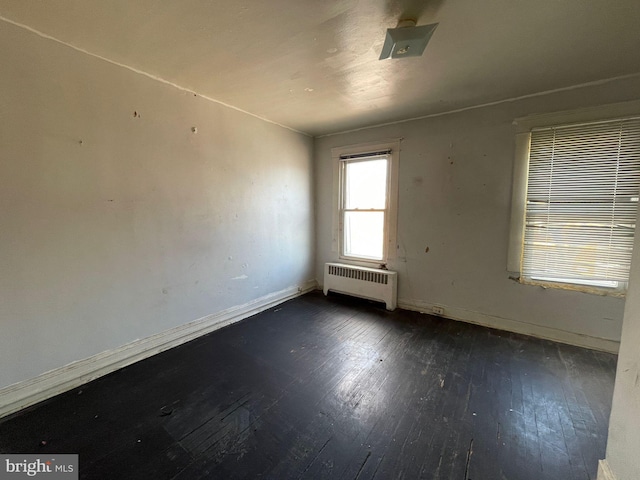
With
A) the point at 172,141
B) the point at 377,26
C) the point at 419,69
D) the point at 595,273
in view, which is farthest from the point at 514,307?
the point at 172,141

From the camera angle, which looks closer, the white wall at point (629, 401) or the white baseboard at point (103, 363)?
the white wall at point (629, 401)

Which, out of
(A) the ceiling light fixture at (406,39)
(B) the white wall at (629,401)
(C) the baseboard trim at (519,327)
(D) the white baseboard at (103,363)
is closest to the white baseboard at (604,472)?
(B) the white wall at (629,401)

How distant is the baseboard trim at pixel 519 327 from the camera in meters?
2.40

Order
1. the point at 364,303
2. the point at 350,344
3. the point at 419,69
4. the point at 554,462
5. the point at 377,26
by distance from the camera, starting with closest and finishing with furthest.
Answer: the point at 554,462 → the point at 377,26 → the point at 419,69 → the point at 350,344 → the point at 364,303

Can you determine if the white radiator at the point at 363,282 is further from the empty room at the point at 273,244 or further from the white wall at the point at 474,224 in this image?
the white wall at the point at 474,224

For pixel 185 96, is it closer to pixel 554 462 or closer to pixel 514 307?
pixel 554 462

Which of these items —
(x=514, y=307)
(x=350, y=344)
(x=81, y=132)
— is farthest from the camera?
(x=514, y=307)

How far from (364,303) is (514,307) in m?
1.68

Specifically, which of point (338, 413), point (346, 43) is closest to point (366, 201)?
point (346, 43)

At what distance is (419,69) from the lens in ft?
6.75

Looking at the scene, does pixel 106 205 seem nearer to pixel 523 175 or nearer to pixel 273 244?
A: pixel 273 244

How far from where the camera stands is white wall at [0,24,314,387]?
1.66 metres

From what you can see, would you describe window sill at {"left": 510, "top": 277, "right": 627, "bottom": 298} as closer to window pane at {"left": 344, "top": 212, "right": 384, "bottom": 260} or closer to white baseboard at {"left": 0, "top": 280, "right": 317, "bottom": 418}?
window pane at {"left": 344, "top": 212, "right": 384, "bottom": 260}

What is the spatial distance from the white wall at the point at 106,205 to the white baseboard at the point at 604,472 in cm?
293
